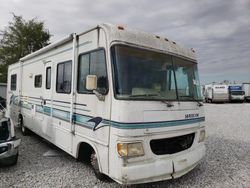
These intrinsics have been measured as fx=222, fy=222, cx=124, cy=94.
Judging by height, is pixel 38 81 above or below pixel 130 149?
above

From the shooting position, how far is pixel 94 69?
3.83 metres

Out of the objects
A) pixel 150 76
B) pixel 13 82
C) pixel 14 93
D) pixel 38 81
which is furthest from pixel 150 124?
pixel 13 82

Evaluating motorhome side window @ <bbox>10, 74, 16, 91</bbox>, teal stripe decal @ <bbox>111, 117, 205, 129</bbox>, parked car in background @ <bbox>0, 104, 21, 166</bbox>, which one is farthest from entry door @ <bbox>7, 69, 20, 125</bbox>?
teal stripe decal @ <bbox>111, 117, 205, 129</bbox>

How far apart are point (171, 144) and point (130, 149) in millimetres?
924

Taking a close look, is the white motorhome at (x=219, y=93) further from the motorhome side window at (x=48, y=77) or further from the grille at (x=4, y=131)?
the grille at (x=4, y=131)

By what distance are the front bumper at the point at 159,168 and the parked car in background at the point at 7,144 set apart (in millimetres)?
2529

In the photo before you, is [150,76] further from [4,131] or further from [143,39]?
[4,131]

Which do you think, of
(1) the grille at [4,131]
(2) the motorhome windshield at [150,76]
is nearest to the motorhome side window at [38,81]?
(1) the grille at [4,131]

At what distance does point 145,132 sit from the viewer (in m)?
3.27

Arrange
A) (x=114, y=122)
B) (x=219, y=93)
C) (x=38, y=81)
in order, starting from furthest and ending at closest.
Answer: (x=219, y=93) → (x=38, y=81) → (x=114, y=122)

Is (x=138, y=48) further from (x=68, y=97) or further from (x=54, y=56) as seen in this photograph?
(x=54, y=56)

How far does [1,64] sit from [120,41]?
2055 centimetres

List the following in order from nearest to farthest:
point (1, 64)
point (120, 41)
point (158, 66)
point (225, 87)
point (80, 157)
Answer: point (120, 41)
point (158, 66)
point (80, 157)
point (1, 64)
point (225, 87)

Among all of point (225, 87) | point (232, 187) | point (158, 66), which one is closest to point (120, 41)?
point (158, 66)
